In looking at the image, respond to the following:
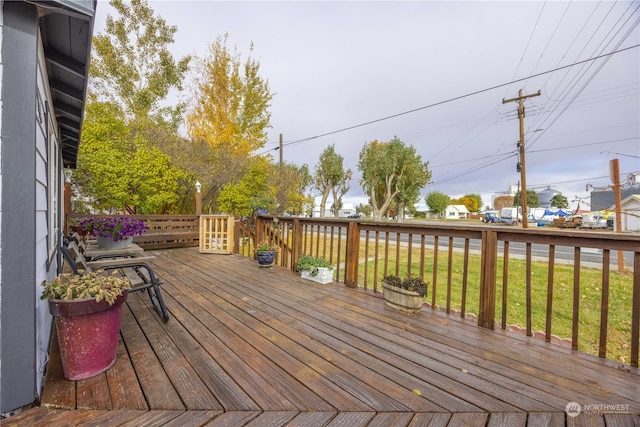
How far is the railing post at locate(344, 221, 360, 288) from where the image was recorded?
3.38 meters

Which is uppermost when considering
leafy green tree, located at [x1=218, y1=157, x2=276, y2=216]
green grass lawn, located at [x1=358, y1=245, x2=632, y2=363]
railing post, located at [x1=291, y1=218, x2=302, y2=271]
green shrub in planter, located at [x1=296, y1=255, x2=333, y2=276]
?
leafy green tree, located at [x1=218, y1=157, x2=276, y2=216]

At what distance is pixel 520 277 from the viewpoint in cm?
580

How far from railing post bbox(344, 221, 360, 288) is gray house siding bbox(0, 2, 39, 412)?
2742 millimetres

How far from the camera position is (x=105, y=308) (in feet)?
4.86

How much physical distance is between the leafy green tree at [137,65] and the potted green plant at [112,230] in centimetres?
875

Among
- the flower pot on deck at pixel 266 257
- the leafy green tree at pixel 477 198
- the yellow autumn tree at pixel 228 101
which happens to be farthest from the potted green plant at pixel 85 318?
the leafy green tree at pixel 477 198

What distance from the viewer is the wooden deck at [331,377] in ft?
4.17

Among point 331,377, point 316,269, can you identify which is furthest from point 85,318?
point 316,269

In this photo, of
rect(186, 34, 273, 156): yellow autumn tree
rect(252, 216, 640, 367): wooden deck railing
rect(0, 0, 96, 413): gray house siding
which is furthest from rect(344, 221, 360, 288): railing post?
rect(186, 34, 273, 156): yellow autumn tree

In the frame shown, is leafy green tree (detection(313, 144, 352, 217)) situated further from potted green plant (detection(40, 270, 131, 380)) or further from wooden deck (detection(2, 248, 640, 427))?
potted green plant (detection(40, 270, 131, 380))

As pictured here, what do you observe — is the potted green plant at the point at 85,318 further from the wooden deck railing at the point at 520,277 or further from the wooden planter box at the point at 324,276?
the wooden planter box at the point at 324,276

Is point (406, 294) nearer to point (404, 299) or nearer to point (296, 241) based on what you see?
point (404, 299)

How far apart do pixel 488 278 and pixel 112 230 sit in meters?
4.17

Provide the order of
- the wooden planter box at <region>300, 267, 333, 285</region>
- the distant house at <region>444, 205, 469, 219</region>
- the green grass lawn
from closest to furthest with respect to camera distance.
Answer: the green grass lawn
the wooden planter box at <region>300, 267, 333, 285</region>
the distant house at <region>444, 205, 469, 219</region>
